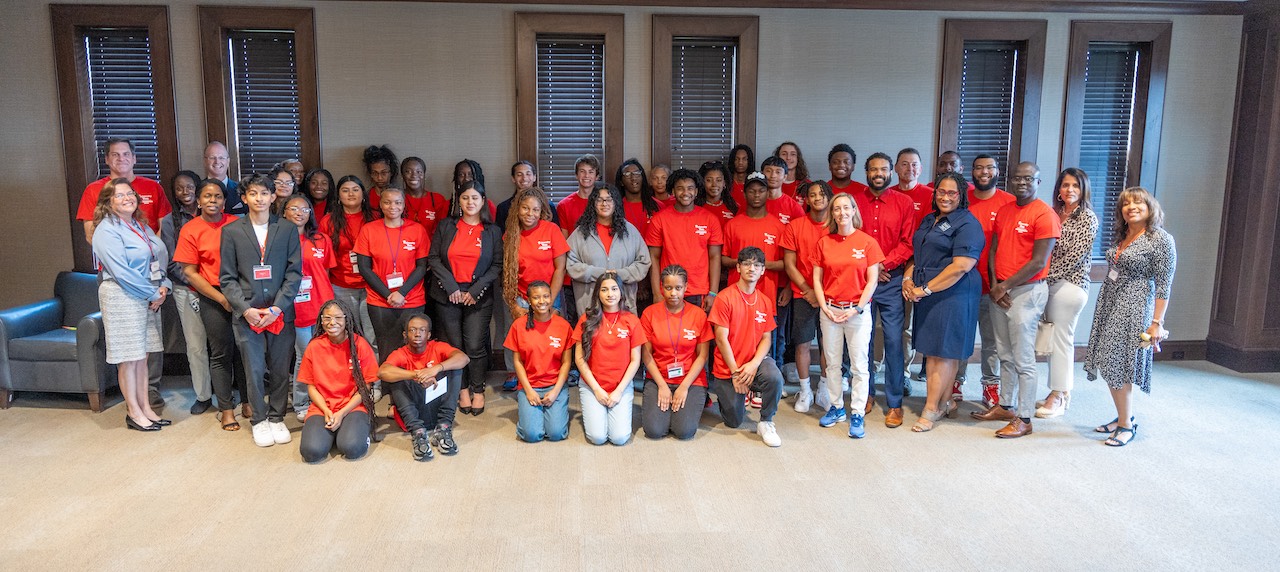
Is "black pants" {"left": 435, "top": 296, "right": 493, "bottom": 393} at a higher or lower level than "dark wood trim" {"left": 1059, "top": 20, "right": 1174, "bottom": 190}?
lower

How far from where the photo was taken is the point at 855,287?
4.38m

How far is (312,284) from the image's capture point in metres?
4.50

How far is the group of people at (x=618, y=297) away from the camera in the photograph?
4207 millimetres

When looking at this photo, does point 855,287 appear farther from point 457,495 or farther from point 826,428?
point 457,495

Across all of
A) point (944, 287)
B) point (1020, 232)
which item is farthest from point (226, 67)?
point (1020, 232)

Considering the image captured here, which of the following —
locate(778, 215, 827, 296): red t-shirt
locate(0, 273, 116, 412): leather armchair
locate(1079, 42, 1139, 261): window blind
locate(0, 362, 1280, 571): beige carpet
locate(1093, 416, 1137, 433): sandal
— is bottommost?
locate(0, 362, 1280, 571): beige carpet

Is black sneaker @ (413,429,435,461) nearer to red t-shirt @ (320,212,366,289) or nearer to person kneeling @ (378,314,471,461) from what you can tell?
person kneeling @ (378,314,471,461)

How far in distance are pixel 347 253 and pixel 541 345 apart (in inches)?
59.3

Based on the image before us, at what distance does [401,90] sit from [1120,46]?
5.57 metres

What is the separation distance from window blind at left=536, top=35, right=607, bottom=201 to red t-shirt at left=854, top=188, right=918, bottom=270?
2082mm

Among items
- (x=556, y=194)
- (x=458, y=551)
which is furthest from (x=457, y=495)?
(x=556, y=194)

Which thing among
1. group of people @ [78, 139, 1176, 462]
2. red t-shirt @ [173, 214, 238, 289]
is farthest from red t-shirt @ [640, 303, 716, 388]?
red t-shirt @ [173, 214, 238, 289]

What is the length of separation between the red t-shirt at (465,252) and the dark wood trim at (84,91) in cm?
249

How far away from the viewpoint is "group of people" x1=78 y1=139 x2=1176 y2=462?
13.8 feet
